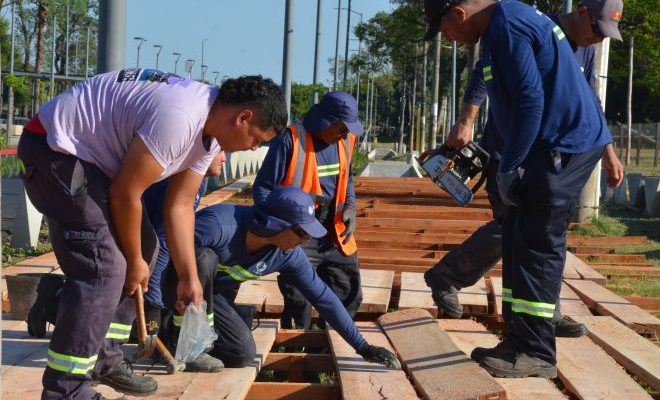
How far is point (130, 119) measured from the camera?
13.4 ft

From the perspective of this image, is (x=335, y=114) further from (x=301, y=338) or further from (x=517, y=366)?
(x=517, y=366)

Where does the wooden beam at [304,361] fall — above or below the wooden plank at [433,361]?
below

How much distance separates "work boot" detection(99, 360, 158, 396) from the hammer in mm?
128

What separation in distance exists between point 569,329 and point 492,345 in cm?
47

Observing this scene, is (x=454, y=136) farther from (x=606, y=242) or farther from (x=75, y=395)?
(x=606, y=242)

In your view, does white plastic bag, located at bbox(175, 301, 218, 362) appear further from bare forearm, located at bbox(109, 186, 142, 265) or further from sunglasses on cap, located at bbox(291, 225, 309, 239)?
sunglasses on cap, located at bbox(291, 225, 309, 239)

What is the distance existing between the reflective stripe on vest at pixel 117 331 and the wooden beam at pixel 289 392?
2.98 ft

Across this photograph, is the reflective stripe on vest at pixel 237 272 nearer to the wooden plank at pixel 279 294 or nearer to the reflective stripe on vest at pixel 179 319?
the reflective stripe on vest at pixel 179 319

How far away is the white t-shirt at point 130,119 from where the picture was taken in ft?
13.1

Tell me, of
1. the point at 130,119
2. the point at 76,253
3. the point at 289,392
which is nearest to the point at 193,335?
the point at 289,392

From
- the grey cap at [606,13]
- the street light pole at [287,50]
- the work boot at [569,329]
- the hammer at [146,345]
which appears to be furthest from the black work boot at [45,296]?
the street light pole at [287,50]

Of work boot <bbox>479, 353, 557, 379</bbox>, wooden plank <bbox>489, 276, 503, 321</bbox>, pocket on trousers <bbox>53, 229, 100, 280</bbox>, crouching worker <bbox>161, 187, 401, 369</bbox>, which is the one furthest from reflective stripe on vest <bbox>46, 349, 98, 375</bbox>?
wooden plank <bbox>489, 276, 503, 321</bbox>

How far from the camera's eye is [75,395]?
417 cm

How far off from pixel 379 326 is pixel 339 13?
35142 mm
